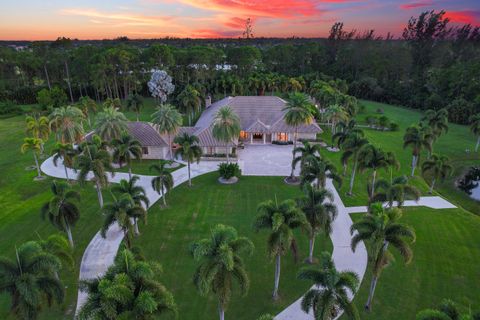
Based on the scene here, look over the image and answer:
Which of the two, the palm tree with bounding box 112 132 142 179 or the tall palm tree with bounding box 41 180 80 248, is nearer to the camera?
the tall palm tree with bounding box 41 180 80 248

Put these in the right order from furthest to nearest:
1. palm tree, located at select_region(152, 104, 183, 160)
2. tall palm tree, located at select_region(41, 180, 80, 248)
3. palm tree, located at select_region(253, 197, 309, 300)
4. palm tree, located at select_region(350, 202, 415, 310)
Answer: palm tree, located at select_region(152, 104, 183, 160)
tall palm tree, located at select_region(41, 180, 80, 248)
palm tree, located at select_region(253, 197, 309, 300)
palm tree, located at select_region(350, 202, 415, 310)

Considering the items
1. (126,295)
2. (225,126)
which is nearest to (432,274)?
(126,295)

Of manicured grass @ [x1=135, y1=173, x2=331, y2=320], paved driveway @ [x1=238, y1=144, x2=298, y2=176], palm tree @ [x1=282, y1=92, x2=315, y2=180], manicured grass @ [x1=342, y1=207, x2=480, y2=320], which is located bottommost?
manicured grass @ [x1=135, y1=173, x2=331, y2=320]

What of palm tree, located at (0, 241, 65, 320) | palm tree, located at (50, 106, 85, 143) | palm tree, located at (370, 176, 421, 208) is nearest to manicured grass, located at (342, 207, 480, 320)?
palm tree, located at (370, 176, 421, 208)

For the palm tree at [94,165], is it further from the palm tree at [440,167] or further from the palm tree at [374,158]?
the palm tree at [440,167]

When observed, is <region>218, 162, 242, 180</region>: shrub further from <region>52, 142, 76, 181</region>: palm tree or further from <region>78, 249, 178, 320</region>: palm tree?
<region>78, 249, 178, 320</region>: palm tree

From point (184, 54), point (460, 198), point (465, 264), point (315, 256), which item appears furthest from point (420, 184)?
point (184, 54)

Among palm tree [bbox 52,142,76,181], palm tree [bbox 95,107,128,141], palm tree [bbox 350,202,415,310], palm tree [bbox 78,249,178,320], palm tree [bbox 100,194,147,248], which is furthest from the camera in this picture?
palm tree [bbox 95,107,128,141]
